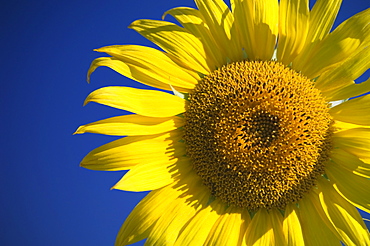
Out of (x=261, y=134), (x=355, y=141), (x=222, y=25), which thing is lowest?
(x=355, y=141)

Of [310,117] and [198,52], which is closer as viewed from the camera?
[310,117]

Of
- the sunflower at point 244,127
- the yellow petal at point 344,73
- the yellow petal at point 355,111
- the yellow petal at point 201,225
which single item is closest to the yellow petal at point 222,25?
the sunflower at point 244,127

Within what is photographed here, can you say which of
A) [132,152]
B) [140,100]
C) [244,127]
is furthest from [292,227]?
[140,100]

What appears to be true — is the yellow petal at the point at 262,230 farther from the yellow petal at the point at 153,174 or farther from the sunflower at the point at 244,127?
the yellow petal at the point at 153,174

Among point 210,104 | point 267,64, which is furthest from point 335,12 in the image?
point 210,104

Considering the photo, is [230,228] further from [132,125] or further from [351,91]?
[351,91]

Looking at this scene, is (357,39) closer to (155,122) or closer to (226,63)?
(226,63)
